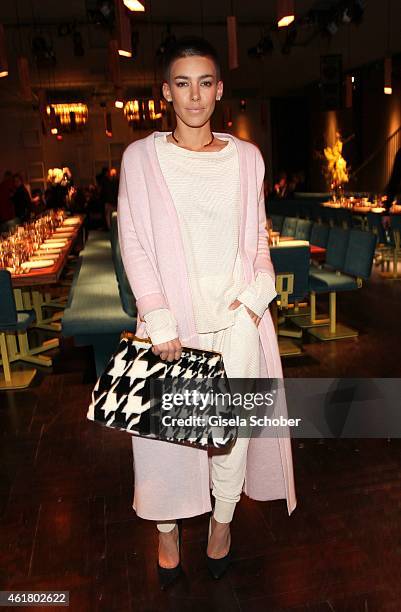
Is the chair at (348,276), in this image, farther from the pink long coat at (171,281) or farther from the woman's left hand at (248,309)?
the woman's left hand at (248,309)

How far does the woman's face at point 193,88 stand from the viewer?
161 centimetres

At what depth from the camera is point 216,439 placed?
1.61 m

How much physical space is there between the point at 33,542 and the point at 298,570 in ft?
3.38

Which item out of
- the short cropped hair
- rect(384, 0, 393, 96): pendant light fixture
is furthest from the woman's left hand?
rect(384, 0, 393, 96): pendant light fixture

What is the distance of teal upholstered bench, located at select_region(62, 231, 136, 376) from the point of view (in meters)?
3.67

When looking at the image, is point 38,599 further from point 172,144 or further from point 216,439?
point 172,144

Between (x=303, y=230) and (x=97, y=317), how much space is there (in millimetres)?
3119

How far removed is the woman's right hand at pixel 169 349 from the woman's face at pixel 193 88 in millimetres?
631

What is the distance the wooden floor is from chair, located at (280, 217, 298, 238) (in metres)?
3.77

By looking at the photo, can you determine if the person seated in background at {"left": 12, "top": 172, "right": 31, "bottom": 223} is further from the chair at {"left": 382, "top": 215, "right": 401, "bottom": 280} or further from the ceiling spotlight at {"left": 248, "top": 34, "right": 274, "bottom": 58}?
the chair at {"left": 382, "top": 215, "right": 401, "bottom": 280}

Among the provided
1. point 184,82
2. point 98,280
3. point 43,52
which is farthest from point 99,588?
point 43,52

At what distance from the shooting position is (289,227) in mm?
6594

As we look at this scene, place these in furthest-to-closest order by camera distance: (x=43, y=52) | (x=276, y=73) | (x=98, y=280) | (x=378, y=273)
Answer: (x=276, y=73) → (x=43, y=52) → (x=378, y=273) → (x=98, y=280)

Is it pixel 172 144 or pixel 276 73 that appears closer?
pixel 172 144
